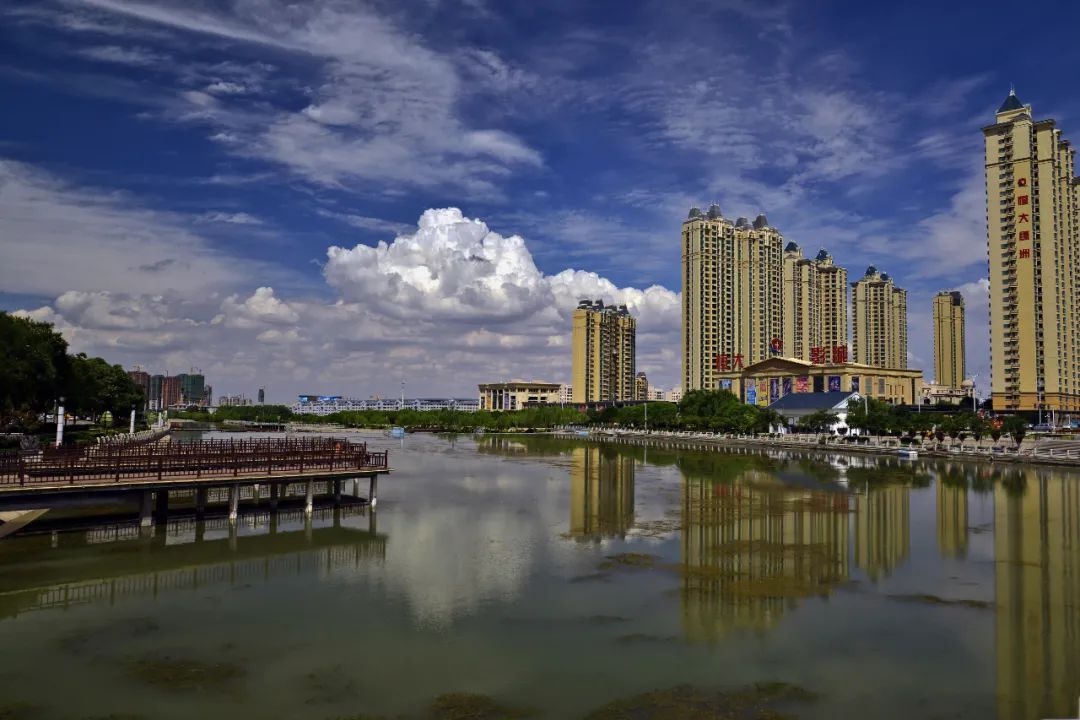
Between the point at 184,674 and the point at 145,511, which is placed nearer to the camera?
the point at 184,674

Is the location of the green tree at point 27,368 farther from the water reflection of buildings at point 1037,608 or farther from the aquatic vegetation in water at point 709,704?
the water reflection of buildings at point 1037,608

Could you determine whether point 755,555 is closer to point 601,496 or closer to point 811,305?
point 601,496

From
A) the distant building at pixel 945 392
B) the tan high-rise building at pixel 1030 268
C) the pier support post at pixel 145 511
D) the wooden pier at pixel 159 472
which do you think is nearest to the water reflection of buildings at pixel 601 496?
the wooden pier at pixel 159 472

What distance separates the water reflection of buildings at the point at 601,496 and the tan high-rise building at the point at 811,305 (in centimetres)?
8981

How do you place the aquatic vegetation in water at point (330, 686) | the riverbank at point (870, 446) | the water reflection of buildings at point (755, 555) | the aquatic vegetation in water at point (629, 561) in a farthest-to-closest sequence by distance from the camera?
the riverbank at point (870, 446) < the aquatic vegetation in water at point (629, 561) < the water reflection of buildings at point (755, 555) < the aquatic vegetation in water at point (330, 686)

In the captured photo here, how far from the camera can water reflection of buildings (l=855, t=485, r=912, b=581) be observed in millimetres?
→ 26666

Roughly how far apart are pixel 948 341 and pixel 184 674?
683 ft

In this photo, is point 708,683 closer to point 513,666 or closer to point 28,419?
point 513,666

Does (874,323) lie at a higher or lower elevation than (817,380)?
higher

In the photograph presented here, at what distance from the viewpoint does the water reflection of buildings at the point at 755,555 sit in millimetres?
20141

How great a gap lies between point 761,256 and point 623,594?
138 metres

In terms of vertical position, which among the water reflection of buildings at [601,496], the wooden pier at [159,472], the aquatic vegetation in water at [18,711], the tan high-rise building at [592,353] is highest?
the tan high-rise building at [592,353]

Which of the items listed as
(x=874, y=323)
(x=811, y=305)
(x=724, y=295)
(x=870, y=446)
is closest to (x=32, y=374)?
(x=870, y=446)

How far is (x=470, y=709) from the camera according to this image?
1387 centimetres
